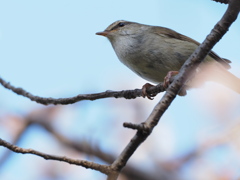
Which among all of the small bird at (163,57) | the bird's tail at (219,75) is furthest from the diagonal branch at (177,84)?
the bird's tail at (219,75)

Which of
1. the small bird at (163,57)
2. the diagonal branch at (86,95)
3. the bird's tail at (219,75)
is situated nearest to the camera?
the diagonal branch at (86,95)

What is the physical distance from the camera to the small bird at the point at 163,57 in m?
3.94

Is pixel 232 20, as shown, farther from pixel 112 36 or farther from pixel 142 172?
pixel 112 36

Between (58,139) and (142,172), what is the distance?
1.22 m

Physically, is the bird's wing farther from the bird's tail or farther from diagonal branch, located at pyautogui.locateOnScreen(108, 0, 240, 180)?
diagonal branch, located at pyautogui.locateOnScreen(108, 0, 240, 180)

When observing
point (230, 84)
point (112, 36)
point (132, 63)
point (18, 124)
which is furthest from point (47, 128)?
point (230, 84)

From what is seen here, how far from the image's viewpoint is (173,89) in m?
2.09

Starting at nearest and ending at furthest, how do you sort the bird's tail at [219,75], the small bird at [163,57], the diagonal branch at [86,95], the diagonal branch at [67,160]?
the diagonal branch at [67,160]
the diagonal branch at [86,95]
the small bird at [163,57]
the bird's tail at [219,75]

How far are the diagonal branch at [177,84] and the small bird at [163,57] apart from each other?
158 centimetres

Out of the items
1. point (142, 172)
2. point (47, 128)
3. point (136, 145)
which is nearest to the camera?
point (136, 145)

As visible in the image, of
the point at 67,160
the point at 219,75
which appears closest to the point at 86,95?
the point at 67,160

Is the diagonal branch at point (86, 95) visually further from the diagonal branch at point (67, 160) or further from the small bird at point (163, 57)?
the diagonal branch at point (67, 160)

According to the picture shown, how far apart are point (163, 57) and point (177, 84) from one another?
1.84m

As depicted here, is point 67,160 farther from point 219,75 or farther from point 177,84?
point 219,75
